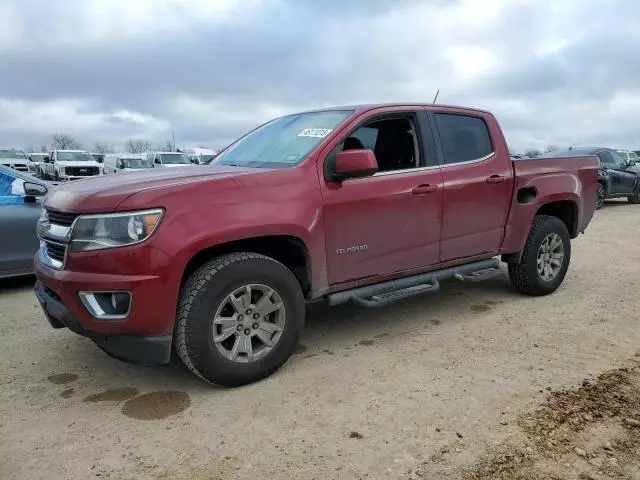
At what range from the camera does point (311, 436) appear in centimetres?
283

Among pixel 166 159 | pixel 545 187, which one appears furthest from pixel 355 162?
pixel 166 159

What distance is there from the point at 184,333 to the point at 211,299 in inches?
10.0

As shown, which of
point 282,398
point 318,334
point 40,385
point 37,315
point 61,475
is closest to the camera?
point 61,475

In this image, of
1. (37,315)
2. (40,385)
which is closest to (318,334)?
(40,385)

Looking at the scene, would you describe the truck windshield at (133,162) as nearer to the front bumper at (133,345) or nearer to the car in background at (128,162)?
the car in background at (128,162)

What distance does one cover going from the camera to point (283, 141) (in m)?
4.24

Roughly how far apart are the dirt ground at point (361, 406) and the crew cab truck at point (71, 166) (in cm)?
2387

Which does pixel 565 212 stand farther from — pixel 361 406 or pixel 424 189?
pixel 361 406

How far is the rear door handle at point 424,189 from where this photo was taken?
4.19 metres

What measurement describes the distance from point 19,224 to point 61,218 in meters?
3.08

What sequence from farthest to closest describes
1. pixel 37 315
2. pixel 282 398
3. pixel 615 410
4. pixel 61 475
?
pixel 37 315
pixel 282 398
pixel 615 410
pixel 61 475

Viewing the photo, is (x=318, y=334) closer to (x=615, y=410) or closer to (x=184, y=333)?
(x=184, y=333)

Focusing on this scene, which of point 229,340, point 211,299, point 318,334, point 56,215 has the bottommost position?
point 318,334

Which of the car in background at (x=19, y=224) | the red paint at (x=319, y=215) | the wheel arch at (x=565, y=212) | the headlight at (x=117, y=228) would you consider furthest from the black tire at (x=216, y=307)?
the car in background at (x=19, y=224)
